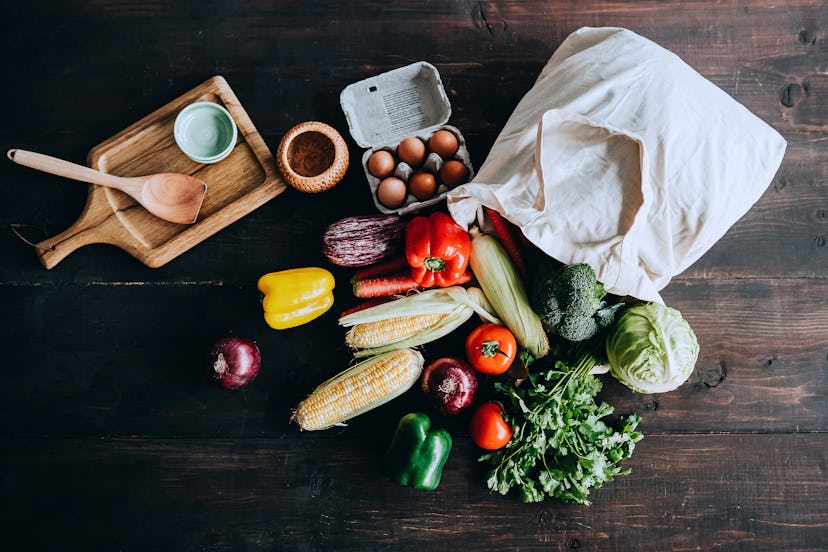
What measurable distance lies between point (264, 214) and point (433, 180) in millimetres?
674

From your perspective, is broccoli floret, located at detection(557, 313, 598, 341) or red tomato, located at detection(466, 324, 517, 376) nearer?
broccoli floret, located at detection(557, 313, 598, 341)

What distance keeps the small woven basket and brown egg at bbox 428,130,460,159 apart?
0.32 metres

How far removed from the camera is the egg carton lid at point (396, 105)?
2197 millimetres

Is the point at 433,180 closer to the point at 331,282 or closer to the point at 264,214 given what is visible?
the point at 331,282

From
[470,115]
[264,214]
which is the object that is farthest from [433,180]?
[264,214]

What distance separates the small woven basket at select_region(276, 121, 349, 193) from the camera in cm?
206

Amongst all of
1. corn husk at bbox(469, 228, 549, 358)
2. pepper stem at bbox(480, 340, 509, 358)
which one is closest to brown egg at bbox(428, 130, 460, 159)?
corn husk at bbox(469, 228, 549, 358)

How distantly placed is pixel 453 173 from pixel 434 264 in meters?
0.34

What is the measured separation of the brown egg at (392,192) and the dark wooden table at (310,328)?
171 mm

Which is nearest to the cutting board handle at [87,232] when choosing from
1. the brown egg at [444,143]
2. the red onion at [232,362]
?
the red onion at [232,362]

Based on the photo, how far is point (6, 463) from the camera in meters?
2.15

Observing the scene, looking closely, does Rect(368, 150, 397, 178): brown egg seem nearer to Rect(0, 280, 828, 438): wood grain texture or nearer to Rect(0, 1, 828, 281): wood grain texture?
Rect(0, 1, 828, 281): wood grain texture

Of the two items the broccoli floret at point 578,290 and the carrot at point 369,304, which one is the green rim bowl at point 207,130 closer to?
the carrot at point 369,304

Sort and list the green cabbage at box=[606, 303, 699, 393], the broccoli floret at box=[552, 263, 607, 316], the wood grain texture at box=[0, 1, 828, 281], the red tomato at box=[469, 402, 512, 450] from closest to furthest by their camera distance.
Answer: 1. the broccoli floret at box=[552, 263, 607, 316]
2. the green cabbage at box=[606, 303, 699, 393]
3. the red tomato at box=[469, 402, 512, 450]
4. the wood grain texture at box=[0, 1, 828, 281]
